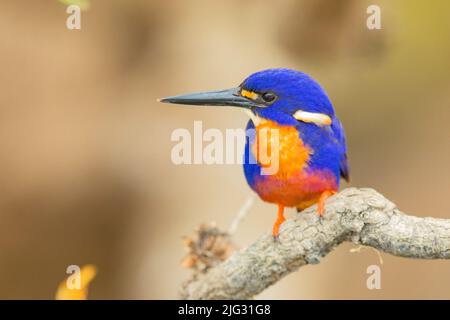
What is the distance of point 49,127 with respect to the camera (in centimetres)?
409

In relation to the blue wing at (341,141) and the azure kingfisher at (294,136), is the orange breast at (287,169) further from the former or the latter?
the blue wing at (341,141)

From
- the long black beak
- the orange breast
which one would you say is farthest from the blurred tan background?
the orange breast

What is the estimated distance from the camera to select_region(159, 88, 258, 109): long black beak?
2.22 m

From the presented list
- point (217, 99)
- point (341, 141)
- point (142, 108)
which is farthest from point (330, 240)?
point (142, 108)

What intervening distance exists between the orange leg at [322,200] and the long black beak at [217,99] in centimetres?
36

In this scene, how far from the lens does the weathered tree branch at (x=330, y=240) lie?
1.86 meters

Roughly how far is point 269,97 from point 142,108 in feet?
6.70

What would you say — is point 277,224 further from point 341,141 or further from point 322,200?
point 341,141

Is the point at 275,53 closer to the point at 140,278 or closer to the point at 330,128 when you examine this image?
the point at 140,278

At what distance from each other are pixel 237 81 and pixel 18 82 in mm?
1260

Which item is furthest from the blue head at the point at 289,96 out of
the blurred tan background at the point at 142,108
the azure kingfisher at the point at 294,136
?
the blurred tan background at the point at 142,108

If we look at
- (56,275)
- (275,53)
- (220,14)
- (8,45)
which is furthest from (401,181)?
(8,45)

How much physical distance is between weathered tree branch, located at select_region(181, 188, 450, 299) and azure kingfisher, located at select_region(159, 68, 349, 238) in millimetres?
74

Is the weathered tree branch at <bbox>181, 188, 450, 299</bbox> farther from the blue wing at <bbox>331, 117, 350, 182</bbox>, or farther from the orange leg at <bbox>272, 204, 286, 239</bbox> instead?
the blue wing at <bbox>331, 117, 350, 182</bbox>
